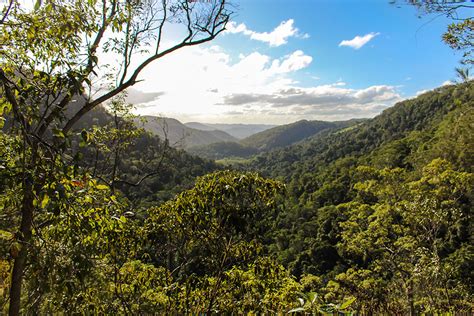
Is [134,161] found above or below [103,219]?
above

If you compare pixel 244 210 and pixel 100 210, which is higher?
pixel 100 210

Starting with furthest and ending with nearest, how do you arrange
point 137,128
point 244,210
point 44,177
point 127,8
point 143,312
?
point 137,128
point 127,8
point 143,312
point 244,210
point 44,177

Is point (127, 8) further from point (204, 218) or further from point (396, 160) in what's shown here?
point (396, 160)

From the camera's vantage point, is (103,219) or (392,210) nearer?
(103,219)

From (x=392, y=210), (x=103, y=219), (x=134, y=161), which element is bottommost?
(x=392, y=210)

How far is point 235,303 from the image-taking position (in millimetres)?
4078

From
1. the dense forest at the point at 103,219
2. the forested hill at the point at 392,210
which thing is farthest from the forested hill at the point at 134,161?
the forested hill at the point at 392,210

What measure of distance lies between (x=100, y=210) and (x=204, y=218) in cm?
177

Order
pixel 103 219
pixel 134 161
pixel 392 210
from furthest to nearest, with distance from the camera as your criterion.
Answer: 1. pixel 134 161
2. pixel 392 210
3. pixel 103 219

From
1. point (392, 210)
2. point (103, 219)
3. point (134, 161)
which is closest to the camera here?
point (103, 219)

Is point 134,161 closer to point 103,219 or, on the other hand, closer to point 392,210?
point 392,210

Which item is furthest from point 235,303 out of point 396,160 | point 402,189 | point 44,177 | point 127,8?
point 396,160

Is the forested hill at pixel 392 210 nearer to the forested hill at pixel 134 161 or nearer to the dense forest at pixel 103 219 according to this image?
the dense forest at pixel 103 219

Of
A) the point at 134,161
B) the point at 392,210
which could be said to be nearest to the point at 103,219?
the point at 392,210
